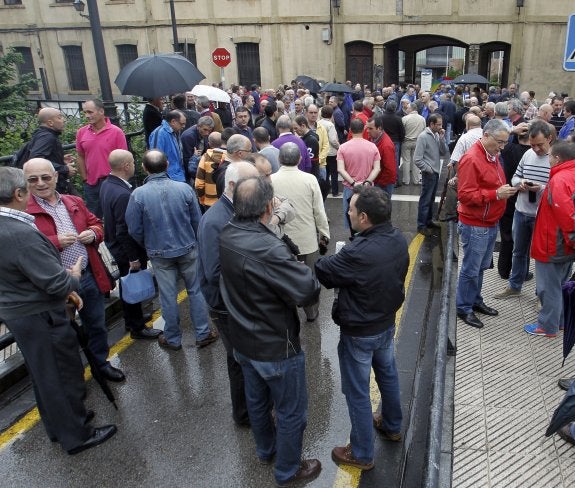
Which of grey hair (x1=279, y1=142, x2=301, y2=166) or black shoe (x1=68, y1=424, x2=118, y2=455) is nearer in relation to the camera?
black shoe (x1=68, y1=424, x2=118, y2=455)

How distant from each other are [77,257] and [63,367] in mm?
936

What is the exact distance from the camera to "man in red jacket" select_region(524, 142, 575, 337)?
4.26 meters

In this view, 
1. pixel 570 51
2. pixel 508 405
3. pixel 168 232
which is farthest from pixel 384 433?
pixel 570 51

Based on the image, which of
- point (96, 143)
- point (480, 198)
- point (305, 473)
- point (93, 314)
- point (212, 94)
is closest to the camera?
point (305, 473)

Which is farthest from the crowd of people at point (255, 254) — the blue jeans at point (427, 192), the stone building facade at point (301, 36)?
the stone building facade at point (301, 36)

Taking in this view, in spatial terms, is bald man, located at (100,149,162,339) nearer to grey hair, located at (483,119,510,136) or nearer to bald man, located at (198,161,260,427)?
bald man, located at (198,161,260,427)

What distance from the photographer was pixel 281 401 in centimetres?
307

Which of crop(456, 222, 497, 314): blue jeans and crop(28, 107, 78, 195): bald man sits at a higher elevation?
crop(28, 107, 78, 195): bald man

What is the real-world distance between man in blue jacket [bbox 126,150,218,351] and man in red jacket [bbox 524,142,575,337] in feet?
10.3

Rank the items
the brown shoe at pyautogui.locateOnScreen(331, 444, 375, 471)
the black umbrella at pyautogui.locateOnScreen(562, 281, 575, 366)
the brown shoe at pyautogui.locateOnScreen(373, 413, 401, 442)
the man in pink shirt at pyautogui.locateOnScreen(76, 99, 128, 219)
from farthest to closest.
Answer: the man in pink shirt at pyautogui.locateOnScreen(76, 99, 128, 219)
the black umbrella at pyautogui.locateOnScreen(562, 281, 575, 366)
the brown shoe at pyautogui.locateOnScreen(373, 413, 401, 442)
the brown shoe at pyautogui.locateOnScreen(331, 444, 375, 471)

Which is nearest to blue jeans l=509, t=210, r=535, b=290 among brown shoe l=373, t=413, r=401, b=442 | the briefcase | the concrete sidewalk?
the concrete sidewalk

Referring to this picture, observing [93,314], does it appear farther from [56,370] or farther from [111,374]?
[56,370]

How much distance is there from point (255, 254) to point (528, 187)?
11.3ft

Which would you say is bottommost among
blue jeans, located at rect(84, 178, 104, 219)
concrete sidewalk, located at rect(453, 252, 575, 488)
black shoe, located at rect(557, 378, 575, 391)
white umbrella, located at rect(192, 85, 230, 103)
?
concrete sidewalk, located at rect(453, 252, 575, 488)
